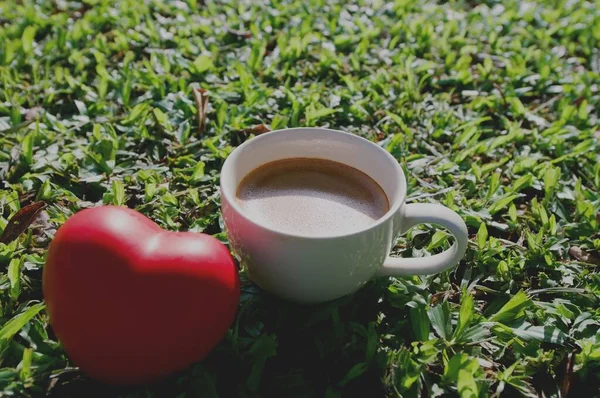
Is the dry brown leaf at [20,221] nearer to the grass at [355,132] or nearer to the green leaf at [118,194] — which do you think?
the grass at [355,132]

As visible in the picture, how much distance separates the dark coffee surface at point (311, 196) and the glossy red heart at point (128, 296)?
0.95ft

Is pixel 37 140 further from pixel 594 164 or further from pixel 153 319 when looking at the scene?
pixel 594 164

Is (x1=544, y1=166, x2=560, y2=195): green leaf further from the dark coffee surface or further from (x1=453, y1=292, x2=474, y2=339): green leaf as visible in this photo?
the dark coffee surface

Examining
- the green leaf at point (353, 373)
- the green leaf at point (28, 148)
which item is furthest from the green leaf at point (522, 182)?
the green leaf at point (28, 148)

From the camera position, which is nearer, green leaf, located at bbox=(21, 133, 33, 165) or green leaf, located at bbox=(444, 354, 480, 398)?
green leaf, located at bbox=(444, 354, 480, 398)

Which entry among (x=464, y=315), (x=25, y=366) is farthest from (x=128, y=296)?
(x=464, y=315)

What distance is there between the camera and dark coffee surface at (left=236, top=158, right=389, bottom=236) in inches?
62.2

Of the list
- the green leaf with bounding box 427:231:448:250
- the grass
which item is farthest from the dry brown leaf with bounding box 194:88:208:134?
the green leaf with bounding box 427:231:448:250

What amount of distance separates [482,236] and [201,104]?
3.95 ft

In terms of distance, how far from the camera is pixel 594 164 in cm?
238

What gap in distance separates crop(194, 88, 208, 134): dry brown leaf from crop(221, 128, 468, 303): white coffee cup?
0.74m

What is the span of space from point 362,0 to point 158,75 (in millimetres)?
1368

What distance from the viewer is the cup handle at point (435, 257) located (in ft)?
4.90

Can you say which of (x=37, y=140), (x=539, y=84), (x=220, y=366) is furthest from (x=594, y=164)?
(x=37, y=140)
